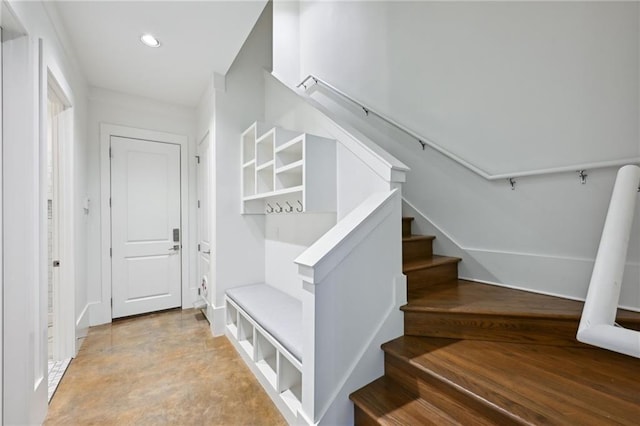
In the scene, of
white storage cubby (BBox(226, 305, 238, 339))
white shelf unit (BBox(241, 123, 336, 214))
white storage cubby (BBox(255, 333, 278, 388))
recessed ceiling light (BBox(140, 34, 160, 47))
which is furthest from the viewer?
white storage cubby (BBox(226, 305, 238, 339))

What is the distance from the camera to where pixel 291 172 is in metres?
2.33

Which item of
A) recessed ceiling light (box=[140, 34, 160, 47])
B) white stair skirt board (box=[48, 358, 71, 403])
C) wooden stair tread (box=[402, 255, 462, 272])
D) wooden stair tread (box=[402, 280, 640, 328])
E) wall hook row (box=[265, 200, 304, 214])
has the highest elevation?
recessed ceiling light (box=[140, 34, 160, 47])

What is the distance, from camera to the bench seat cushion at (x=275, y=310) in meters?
1.72

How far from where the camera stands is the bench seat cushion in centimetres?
172

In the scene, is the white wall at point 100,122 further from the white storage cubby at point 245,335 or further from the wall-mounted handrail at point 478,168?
the wall-mounted handrail at point 478,168

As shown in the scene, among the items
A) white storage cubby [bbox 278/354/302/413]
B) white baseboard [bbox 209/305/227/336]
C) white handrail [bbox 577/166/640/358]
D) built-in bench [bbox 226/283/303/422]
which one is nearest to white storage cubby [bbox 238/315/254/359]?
built-in bench [bbox 226/283/303/422]

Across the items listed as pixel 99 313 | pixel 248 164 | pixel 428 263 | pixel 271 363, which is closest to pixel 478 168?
pixel 428 263

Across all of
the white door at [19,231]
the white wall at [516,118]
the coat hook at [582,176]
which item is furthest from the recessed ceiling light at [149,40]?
the coat hook at [582,176]

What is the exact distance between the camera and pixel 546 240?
6.14ft

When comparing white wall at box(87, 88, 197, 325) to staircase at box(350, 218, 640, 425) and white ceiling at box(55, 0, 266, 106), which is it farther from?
A: staircase at box(350, 218, 640, 425)

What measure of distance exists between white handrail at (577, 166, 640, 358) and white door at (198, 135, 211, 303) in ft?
9.90

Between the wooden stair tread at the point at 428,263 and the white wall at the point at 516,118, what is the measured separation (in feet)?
0.54

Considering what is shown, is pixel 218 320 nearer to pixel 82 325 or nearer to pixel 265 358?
pixel 265 358

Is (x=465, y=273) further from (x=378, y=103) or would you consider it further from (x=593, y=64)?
(x=378, y=103)
